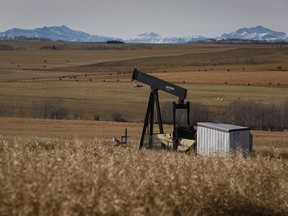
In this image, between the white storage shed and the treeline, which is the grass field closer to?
the white storage shed

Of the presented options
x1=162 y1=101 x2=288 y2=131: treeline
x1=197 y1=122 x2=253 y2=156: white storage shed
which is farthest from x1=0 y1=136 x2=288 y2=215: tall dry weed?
x1=162 y1=101 x2=288 y2=131: treeline

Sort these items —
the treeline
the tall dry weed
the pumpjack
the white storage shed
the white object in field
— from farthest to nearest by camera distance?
the treeline
the pumpjack
the white object in field
the white storage shed
the tall dry weed

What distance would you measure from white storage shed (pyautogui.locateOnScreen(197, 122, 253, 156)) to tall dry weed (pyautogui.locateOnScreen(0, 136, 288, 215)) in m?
9.50

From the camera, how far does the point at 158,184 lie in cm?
720

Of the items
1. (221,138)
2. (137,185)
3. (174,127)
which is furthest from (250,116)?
(137,185)

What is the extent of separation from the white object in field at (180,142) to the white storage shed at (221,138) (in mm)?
735

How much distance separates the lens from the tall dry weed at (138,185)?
6012 mm

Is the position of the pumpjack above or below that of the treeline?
above

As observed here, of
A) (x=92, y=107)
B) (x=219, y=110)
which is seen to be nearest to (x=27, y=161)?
(x=219, y=110)

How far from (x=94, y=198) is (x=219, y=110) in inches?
1852

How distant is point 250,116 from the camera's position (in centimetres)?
4775

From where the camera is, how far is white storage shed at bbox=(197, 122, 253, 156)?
19.3 metres

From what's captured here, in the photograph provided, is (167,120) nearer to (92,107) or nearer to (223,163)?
(92,107)

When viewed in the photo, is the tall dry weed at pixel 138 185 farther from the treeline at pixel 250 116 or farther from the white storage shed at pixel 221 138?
the treeline at pixel 250 116
